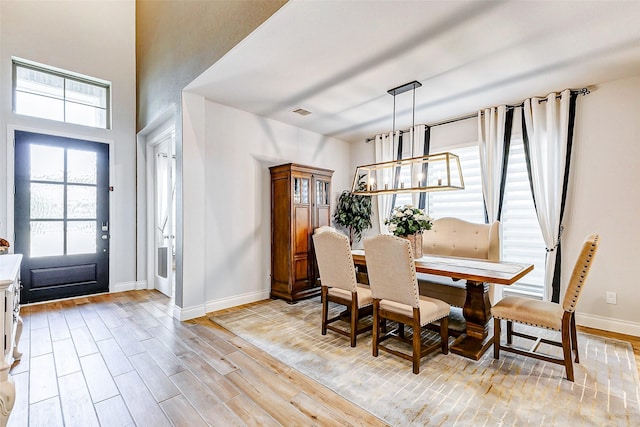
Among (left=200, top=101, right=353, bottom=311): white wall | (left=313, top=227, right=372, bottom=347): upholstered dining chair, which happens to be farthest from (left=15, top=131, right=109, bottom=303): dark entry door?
(left=313, top=227, right=372, bottom=347): upholstered dining chair

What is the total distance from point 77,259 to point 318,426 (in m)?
4.48

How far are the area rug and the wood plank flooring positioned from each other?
0.19m

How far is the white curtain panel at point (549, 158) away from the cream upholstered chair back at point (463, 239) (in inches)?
26.6

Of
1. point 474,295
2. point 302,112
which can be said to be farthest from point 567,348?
point 302,112

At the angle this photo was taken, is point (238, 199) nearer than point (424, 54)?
No

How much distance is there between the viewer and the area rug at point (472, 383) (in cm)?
182

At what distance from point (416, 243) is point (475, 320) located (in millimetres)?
901

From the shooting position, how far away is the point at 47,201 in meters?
4.14

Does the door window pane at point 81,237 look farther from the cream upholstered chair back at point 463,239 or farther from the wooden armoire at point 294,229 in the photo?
the cream upholstered chair back at point 463,239

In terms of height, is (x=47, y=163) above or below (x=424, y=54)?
A: below

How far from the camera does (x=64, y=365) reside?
7.97 ft

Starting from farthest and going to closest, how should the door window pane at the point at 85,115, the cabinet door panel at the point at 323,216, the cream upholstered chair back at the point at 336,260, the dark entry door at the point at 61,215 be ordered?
the cabinet door panel at the point at 323,216 < the door window pane at the point at 85,115 < the dark entry door at the point at 61,215 < the cream upholstered chair back at the point at 336,260

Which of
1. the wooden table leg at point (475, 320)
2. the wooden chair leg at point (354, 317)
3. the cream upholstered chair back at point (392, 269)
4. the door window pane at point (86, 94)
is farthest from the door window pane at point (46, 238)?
the wooden table leg at point (475, 320)

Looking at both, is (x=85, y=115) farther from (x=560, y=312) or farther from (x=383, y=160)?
(x=560, y=312)
